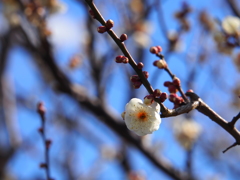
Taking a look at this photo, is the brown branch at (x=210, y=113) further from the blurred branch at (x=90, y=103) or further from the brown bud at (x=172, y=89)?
the blurred branch at (x=90, y=103)

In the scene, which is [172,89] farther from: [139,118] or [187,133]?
[187,133]

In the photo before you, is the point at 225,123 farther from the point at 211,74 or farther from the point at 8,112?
the point at 8,112

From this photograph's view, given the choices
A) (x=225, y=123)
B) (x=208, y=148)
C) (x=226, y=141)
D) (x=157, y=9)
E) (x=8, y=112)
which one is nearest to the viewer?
(x=225, y=123)

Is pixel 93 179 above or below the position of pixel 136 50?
below

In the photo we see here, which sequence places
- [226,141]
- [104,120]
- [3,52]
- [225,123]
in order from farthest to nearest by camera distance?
1. [226,141]
2. [3,52]
3. [104,120]
4. [225,123]

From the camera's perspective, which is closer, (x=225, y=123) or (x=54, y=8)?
(x=225, y=123)

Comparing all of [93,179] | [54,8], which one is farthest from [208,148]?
[54,8]

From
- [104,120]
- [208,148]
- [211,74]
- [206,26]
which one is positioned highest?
[206,26]
